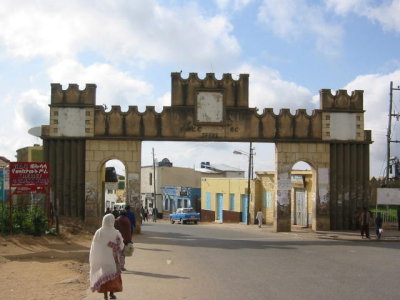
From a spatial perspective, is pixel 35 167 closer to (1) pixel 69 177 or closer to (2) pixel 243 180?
(1) pixel 69 177

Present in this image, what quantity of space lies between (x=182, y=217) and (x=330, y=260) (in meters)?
36.9

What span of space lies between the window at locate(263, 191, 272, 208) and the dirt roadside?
2616 centimetres

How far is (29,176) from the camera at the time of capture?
2108 cm

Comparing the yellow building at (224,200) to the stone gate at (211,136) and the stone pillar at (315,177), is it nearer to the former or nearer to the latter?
the stone pillar at (315,177)

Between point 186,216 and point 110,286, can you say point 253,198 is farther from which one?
point 110,286

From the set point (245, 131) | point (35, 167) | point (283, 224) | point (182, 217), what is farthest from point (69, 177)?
point (182, 217)

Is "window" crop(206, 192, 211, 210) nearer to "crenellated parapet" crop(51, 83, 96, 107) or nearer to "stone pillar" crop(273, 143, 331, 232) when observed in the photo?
"stone pillar" crop(273, 143, 331, 232)

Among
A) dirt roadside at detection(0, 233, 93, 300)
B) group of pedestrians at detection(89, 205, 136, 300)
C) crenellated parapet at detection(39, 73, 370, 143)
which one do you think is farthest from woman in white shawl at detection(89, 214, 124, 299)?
crenellated parapet at detection(39, 73, 370, 143)

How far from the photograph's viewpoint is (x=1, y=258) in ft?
52.3

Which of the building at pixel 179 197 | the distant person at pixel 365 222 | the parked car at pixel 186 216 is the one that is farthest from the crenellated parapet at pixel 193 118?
the building at pixel 179 197

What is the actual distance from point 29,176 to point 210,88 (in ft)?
35.9

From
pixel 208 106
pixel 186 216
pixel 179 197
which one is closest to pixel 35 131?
pixel 208 106

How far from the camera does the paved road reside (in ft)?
35.4

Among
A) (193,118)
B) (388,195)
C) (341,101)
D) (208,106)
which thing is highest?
(341,101)
